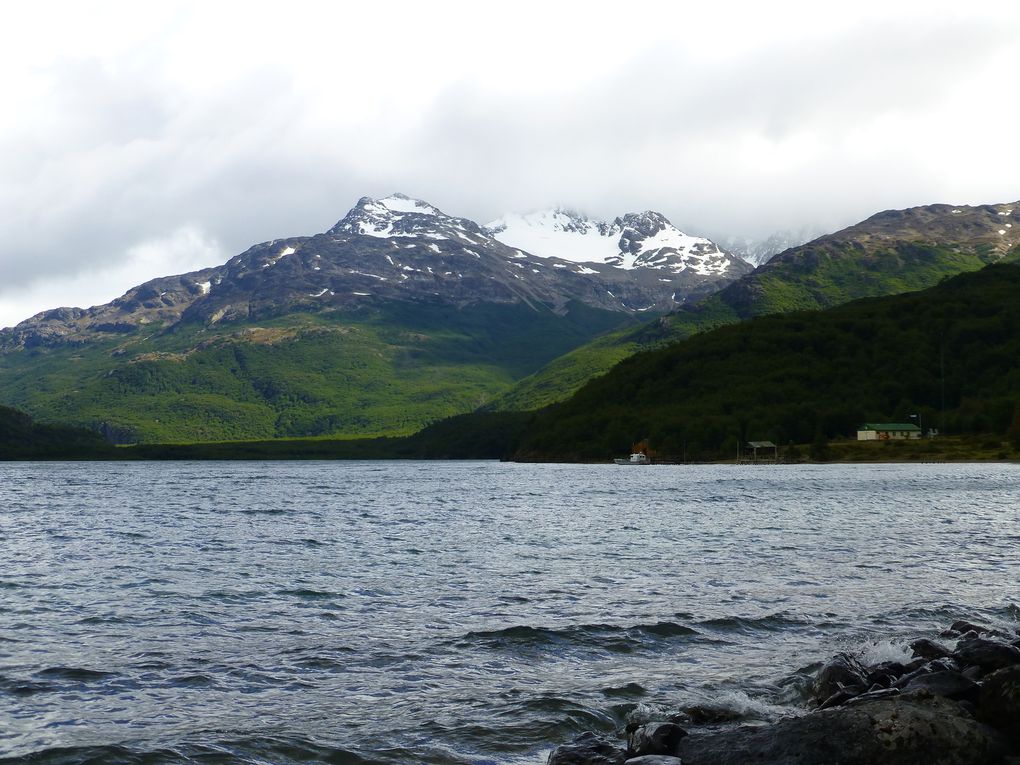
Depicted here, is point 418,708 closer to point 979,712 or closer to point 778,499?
point 979,712

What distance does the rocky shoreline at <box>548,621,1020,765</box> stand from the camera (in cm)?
1622

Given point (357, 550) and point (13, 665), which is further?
point (357, 550)

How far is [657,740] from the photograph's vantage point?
18.5 m

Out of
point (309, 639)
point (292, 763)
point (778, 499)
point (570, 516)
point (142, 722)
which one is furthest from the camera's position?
point (778, 499)

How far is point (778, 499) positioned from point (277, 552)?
60269mm

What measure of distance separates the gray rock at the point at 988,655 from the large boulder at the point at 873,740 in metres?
5.50

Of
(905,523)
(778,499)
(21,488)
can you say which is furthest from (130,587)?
(21,488)

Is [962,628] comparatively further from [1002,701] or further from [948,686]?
[1002,701]

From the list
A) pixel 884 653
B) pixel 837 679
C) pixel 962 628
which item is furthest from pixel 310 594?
pixel 962 628

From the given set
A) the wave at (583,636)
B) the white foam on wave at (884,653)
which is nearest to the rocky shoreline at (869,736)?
the white foam on wave at (884,653)

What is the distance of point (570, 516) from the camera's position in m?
83.0

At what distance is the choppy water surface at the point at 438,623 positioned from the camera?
2172cm

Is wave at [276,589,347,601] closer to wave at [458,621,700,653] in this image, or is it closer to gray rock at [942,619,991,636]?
wave at [458,621,700,653]

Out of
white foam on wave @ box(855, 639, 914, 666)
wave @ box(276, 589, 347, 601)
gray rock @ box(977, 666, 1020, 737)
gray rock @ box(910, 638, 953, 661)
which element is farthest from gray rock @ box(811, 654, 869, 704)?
wave @ box(276, 589, 347, 601)
